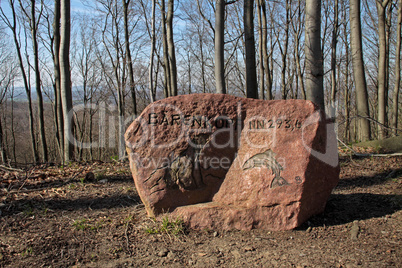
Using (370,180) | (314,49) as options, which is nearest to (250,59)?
(314,49)

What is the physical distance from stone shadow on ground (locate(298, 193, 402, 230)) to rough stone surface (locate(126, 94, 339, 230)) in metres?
0.14

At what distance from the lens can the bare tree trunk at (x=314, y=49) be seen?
4.96 metres

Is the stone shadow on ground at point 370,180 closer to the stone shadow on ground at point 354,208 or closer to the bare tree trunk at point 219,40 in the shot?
the stone shadow on ground at point 354,208

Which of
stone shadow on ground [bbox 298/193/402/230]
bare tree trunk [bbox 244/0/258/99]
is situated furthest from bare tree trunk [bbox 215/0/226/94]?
stone shadow on ground [bbox 298/193/402/230]

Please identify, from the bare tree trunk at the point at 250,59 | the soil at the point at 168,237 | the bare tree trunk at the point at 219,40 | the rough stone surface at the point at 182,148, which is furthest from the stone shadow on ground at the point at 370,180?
the bare tree trunk at the point at 219,40

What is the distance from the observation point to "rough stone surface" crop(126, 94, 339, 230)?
10.3 feet

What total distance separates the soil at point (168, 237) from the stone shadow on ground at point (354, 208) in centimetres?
1

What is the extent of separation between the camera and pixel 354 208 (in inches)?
143

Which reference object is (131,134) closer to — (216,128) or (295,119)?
(216,128)

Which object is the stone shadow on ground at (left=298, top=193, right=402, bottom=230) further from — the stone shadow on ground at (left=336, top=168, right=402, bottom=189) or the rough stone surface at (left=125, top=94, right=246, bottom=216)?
the rough stone surface at (left=125, top=94, right=246, bottom=216)

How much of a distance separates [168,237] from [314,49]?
3.82 m

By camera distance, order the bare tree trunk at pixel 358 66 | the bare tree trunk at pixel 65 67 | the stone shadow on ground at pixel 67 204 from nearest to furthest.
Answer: the stone shadow on ground at pixel 67 204, the bare tree trunk at pixel 65 67, the bare tree trunk at pixel 358 66

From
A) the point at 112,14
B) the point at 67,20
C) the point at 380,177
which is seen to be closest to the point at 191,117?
the point at 380,177

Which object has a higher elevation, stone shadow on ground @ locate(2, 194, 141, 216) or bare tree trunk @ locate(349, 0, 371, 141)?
bare tree trunk @ locate(349, 0, 371, 141)
